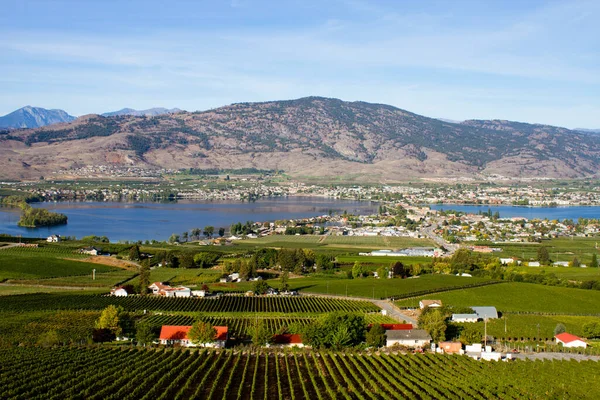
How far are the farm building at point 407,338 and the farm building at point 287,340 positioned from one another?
3.53 metres

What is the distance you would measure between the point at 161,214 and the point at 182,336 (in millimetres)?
65546

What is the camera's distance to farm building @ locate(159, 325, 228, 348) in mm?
24622

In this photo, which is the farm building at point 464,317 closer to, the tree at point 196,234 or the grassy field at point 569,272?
the grassy field at point 569,272

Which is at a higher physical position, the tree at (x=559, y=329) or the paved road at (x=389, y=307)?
the tree at (x=559, y=329)

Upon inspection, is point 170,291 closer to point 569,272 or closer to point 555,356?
point 555,356

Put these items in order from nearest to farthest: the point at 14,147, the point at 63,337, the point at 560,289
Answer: the point at 63,337
the point at 560,289
the point at 14,147

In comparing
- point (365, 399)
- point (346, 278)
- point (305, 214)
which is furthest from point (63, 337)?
point (305, 214)

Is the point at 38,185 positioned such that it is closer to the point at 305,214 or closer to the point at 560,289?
the point at 305,214

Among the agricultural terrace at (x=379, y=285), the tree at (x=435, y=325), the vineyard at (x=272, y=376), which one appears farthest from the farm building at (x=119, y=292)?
the tree at (x=435, y=325)

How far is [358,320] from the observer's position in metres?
25.7

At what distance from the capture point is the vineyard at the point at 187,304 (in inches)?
1259

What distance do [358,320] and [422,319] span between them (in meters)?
3.53

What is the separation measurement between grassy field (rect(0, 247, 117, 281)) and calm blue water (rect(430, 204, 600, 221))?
6627 cm

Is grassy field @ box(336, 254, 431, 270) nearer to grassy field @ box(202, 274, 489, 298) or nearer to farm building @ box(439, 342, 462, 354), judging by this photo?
grassy field @ box(202, 274, 489, 298)
